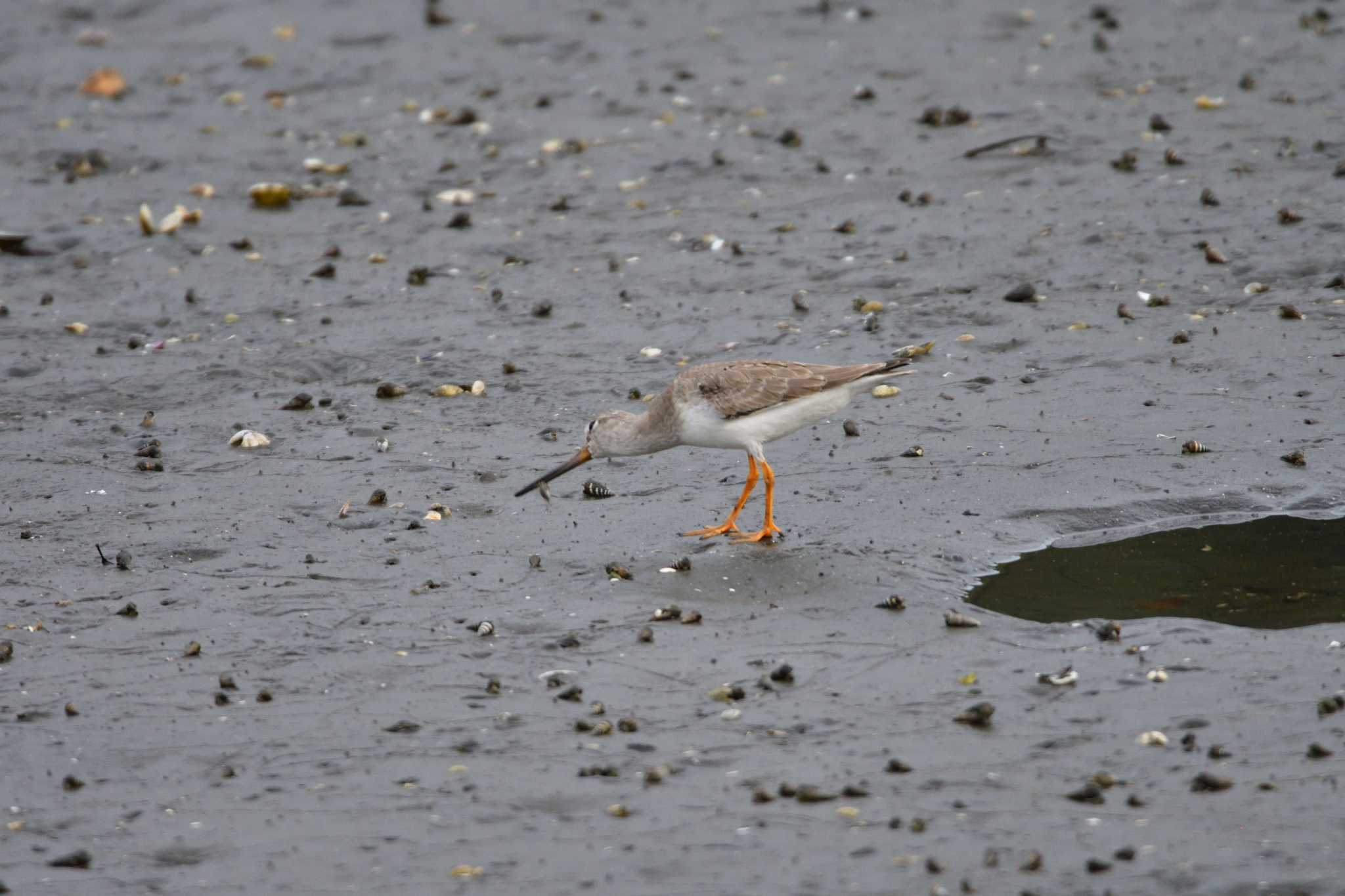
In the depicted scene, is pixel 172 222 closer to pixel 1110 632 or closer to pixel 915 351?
pixel 915 351

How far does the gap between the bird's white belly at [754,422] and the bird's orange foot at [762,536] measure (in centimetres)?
46

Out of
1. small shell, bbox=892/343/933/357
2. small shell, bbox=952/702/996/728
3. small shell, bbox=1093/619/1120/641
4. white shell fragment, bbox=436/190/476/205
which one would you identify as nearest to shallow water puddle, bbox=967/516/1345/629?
small shell, bbox=1093/619/1120/641

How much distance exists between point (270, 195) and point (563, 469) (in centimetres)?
641

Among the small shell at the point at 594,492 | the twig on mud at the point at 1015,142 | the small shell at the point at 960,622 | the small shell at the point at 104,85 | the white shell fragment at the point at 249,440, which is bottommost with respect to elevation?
the small shell at the point at 594,492

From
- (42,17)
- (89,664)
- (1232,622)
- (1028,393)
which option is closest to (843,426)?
(1028,393)

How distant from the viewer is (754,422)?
313 inches

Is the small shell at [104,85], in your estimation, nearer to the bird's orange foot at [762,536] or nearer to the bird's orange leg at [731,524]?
the bird's orange leg at [731,524]

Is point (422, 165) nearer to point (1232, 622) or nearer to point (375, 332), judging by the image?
point (375, 332)

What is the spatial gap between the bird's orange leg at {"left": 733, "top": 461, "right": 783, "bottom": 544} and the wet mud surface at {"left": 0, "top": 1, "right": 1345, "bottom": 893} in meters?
0.08

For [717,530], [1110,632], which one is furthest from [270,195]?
[1110,632]

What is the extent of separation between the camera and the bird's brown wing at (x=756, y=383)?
7930 millimetres

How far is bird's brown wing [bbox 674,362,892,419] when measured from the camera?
7.93 metres

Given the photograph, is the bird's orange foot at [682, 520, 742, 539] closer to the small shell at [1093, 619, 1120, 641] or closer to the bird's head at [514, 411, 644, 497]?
the bird's head at [514, 411, 644, 497]

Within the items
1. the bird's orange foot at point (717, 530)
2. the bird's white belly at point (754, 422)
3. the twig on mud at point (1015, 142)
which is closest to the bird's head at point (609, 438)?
the bird's white belly at point (754, 422)
